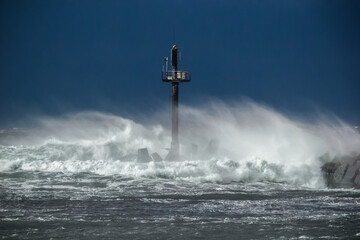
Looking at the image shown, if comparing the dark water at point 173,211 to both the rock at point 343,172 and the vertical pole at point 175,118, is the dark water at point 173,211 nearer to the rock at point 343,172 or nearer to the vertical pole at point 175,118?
the rock at point 343,172

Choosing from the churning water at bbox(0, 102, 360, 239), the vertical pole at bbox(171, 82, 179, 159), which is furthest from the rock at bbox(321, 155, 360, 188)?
the vertical pole at bbox(171, 82, 179, 159)

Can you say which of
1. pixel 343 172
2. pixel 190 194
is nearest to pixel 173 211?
pixel 190 194

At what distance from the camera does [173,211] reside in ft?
51.0

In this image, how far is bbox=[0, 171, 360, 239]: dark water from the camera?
41.0 feet

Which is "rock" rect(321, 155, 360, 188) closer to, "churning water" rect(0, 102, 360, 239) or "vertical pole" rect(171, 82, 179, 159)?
"churning water" rect(0, 102, 360, 239)

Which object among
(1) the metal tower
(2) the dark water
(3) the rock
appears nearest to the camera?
(2) the dark water

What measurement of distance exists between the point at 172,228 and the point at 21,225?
3994 mm

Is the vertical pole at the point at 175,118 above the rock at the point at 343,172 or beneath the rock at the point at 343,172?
above

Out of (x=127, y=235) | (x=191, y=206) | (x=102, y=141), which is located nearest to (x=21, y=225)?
(x=127, y=235)

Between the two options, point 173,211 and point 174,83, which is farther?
point 174,83

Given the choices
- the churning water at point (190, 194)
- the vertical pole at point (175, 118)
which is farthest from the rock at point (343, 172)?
the vertical pole at point (175, 118)

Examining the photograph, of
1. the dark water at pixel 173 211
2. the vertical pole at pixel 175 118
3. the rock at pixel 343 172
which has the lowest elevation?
the dark water at pixel 173 211

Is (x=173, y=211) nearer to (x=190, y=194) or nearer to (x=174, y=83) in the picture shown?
(x=190, y=194)

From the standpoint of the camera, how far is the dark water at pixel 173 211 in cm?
1251
